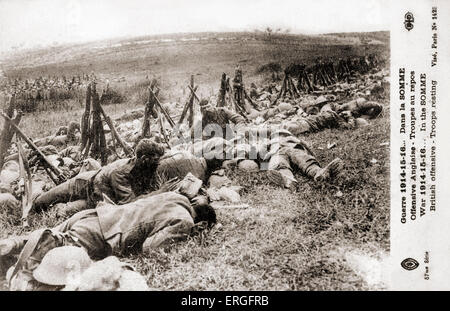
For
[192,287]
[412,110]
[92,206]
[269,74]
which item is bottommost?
[192,287]

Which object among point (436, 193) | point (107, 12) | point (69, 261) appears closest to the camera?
point (69, 261)

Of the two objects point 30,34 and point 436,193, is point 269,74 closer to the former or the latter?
point 436,193

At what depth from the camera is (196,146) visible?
538 cm

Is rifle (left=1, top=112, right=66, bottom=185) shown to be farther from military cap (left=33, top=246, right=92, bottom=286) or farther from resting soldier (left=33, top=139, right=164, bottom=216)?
military cap (left=33, top=246, right=92, bottom=286)

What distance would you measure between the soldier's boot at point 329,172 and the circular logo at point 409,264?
109 centimetres

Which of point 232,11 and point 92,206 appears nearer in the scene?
point 92,206

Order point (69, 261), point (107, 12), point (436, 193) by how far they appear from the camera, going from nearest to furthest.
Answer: point (69, 261) → point (436, 193) → point (107, 12)

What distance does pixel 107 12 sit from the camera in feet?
17.9

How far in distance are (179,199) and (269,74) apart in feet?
5.92

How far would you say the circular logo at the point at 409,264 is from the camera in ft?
16.2

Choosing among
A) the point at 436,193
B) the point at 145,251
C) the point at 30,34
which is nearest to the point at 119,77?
the point at 30,34

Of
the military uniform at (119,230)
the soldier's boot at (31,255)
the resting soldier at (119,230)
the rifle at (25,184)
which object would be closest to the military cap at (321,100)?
the resting soldier at (119,230)

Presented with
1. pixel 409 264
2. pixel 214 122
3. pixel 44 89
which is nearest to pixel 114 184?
pixel 214 122

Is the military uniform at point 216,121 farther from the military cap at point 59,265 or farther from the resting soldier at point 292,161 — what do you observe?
the military cap at point 59,265
